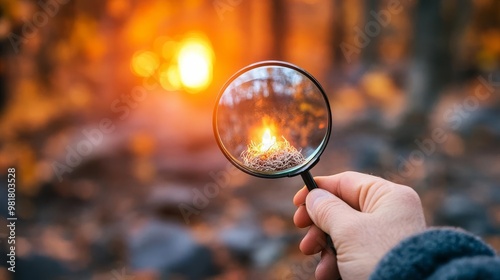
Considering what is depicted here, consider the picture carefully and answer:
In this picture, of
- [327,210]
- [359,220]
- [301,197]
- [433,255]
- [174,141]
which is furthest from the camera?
[174,141]

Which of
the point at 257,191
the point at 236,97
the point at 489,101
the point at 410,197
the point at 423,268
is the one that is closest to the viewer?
the point at 423,268

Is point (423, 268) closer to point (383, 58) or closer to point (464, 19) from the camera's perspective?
point (464, 19)

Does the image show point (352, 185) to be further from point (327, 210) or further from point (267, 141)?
point (267, 141)

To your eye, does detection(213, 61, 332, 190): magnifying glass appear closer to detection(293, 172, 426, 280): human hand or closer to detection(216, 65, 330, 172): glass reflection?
detection(216, 65, 330, 172): glass reflection

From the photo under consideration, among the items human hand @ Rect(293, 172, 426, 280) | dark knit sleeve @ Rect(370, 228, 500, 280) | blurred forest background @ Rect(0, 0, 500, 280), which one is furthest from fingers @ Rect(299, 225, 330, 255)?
blurred forest background @ Rect(0, 0, 500, 280)

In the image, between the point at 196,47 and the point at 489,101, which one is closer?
the point at 196,47

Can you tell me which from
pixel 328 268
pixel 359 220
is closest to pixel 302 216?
pixel 328 268

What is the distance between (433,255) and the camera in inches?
49.6

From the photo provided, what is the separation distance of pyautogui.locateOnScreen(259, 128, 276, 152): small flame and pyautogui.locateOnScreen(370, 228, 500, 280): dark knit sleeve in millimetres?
622

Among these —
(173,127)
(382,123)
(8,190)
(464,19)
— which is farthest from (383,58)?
(8,190)

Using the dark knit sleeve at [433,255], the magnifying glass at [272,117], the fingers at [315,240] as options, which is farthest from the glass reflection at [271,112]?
the dark knit sleeve at [433,255]

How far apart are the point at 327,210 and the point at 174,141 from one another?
7006 mm

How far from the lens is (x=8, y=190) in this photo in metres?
6.15

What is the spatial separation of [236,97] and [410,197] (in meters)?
0.67
